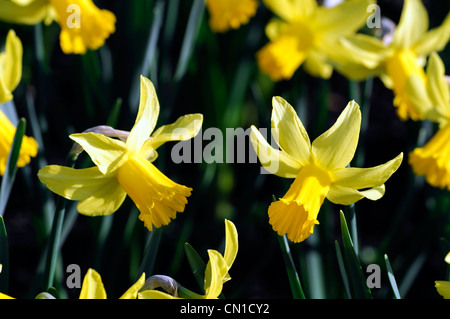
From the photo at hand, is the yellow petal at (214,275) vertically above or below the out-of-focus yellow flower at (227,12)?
below

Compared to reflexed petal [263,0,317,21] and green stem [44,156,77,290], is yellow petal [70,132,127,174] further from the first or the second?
reflexed petal [263,0,317,21]

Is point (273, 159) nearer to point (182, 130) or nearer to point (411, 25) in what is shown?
point (182, 130)

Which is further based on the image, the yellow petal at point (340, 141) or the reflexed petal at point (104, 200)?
the reflexed petal at point (104, 200)

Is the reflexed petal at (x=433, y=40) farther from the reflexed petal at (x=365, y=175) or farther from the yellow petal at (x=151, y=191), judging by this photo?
the yellow petal at (x=151, y=191)

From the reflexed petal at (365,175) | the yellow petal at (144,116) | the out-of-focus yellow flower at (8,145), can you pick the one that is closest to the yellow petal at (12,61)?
the out-of-focus yellow flower at (8,145)

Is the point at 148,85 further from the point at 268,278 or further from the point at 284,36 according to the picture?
the point at 268,278

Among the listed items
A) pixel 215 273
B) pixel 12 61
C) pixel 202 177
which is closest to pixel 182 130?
pixel 215 273
